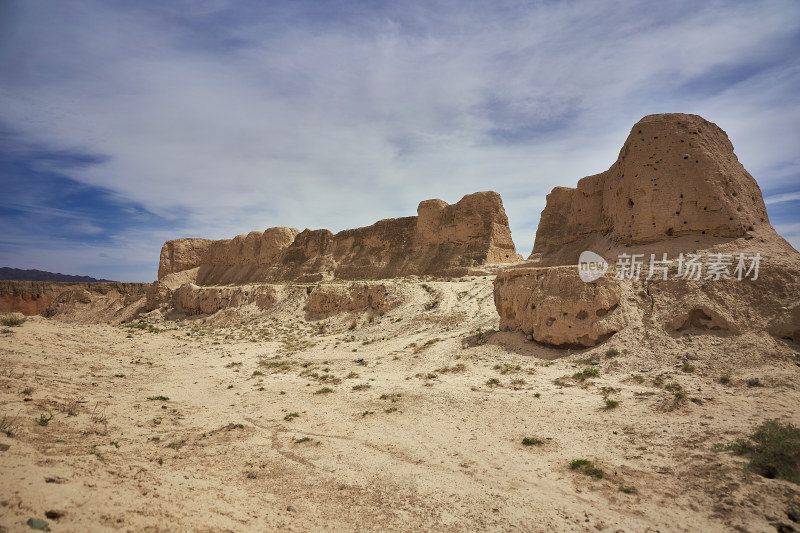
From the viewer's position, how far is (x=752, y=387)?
304 inches

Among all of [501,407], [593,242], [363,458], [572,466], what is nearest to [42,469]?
[363,458]

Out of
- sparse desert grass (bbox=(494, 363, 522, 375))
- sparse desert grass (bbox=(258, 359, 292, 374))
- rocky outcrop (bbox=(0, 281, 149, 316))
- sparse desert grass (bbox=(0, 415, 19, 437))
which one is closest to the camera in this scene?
sparse desert grass (bbox=(0, 415, 19, 437))

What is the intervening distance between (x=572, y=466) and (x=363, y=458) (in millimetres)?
3247

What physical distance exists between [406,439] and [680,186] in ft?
42.3

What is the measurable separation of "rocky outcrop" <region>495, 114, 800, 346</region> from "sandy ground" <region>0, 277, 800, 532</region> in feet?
2.13

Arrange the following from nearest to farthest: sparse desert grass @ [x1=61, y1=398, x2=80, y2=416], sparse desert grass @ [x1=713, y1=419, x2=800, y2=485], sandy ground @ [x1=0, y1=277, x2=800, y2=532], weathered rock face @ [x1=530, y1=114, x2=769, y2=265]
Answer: sandy ground @ [x1=0, y1=277, x2=800, y2=532], sparse desert grass @ [x1=713, y1=419, x2=800, y2=485], sparse desert grass @ [x1=61, y1=398, x2=80, y2=416], weathered rock face @ [x1=530, y1=114, x2=769, y2=265]

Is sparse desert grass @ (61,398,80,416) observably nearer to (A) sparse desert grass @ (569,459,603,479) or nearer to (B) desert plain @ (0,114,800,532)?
(B) desert plain @ (0,114,800,532)

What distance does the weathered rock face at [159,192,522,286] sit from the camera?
27391mm

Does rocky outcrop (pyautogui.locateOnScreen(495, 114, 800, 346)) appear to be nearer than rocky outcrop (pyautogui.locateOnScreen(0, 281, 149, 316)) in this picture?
Yes

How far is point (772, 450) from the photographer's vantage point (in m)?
5.12

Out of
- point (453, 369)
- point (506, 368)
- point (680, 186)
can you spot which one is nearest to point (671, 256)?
point (680, 186)

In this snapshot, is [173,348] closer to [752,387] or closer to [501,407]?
[501,407]

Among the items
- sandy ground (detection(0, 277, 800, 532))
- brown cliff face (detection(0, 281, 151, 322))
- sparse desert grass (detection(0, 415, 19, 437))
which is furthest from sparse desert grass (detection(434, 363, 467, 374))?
brown cliff face (detection(0, 281, 151, 322))

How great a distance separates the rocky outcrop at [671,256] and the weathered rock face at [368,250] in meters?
10.1
